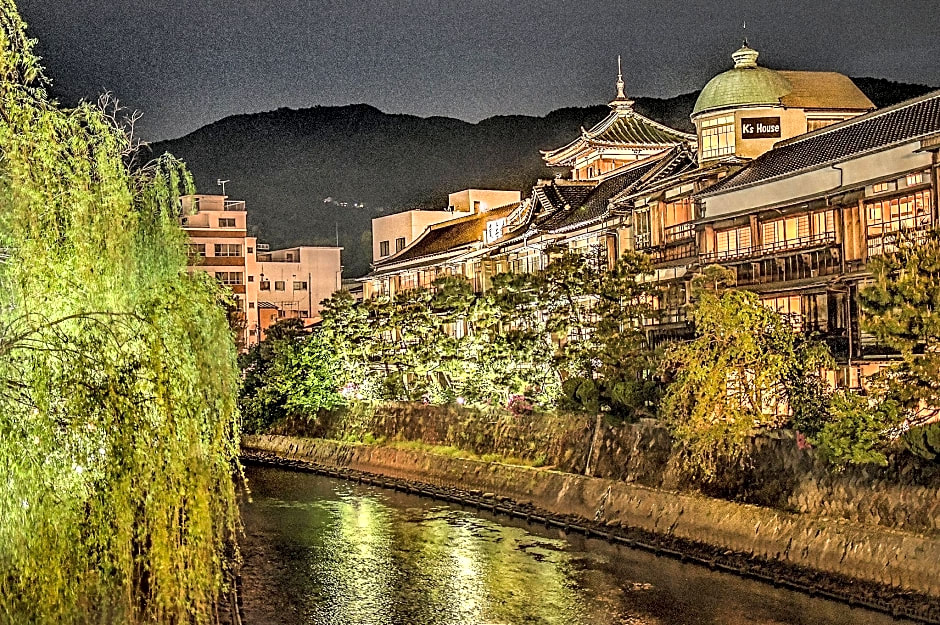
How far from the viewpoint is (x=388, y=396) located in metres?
40.5

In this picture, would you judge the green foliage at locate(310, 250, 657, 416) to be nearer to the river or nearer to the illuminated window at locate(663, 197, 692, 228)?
the illuminated window at locate(663, 197, 692, 228)

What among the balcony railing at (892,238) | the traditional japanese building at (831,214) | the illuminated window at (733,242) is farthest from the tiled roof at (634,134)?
the balcony railing at (892,238)

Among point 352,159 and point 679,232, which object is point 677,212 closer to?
point 679,232

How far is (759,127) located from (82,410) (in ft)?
96.5

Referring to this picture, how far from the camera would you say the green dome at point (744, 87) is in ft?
115

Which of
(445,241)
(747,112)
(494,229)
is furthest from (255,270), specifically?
(747,112)

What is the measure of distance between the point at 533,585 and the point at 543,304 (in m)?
12.8

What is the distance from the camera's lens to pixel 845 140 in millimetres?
26469

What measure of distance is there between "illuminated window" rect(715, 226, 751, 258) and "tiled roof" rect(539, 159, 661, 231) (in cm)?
649

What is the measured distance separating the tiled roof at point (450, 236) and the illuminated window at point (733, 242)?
1886 cm

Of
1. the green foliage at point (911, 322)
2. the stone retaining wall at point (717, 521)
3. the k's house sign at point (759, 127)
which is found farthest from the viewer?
the k's house sign at point (759, 127)

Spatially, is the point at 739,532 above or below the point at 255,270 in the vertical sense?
below

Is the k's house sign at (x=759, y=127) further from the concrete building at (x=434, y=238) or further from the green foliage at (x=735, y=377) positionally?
the concrete building at (x=434, y=238)

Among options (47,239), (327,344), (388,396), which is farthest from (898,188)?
(327,344)
